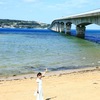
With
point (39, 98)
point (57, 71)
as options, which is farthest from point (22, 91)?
point (57, 71)

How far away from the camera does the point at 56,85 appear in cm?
1761

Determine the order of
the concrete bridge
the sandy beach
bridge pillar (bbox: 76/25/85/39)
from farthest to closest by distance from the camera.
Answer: bridge pillar (bbox: 76/25/85/39) < the concrete bridge < the sandy beach

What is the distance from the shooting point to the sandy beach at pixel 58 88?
14.7 meters

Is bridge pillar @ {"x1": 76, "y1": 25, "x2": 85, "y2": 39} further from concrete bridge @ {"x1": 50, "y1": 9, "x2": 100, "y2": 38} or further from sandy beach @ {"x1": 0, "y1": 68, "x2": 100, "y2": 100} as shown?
sandy beach @ {"x1": 0, "y1": 68, "x2": 100, "y2": 100}

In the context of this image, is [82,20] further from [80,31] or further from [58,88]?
[58,88]

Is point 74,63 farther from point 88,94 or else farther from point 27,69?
point 88,94

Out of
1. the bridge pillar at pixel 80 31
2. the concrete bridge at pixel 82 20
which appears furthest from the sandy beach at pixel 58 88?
the bridge pillar at pixel 80 31

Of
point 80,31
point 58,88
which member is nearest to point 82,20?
point 80,31

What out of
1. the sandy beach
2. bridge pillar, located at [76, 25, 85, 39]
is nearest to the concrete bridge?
bridge pillar, located at [76, 25, 85, 39]

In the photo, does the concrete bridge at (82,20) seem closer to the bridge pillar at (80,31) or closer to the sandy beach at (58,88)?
the bridge pillar at (80,31)

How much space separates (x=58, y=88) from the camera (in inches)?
655

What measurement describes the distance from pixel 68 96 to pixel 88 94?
1041mm

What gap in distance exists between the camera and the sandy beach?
1471 centimetres

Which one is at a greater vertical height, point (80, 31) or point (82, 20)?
point (82, 20)
